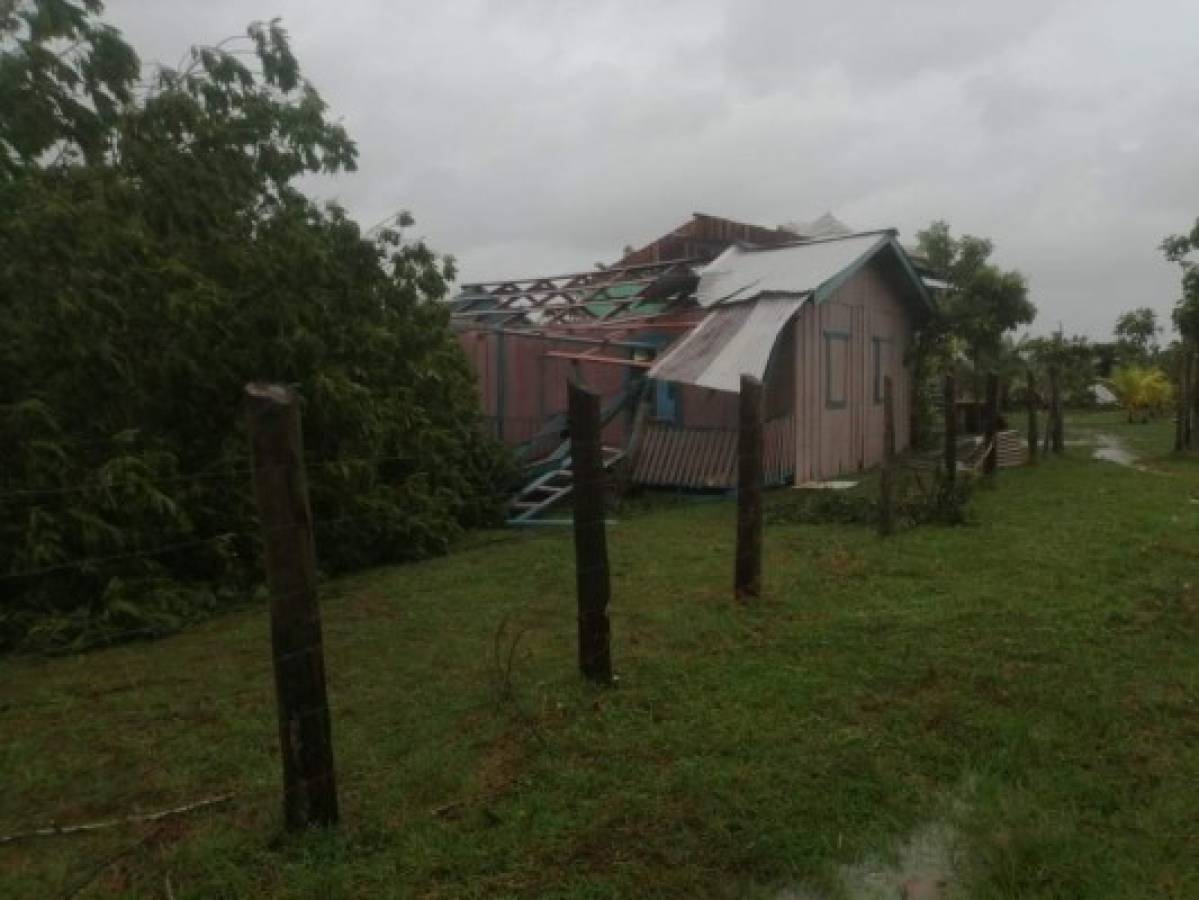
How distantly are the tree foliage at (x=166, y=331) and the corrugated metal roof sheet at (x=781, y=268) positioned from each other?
5.62 meters

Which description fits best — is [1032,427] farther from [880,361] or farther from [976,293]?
[976,293]

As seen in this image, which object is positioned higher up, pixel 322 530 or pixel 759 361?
pixel 759 361

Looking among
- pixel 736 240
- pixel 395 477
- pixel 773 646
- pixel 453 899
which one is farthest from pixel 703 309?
pixel 453 899

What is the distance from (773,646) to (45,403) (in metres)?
5.68

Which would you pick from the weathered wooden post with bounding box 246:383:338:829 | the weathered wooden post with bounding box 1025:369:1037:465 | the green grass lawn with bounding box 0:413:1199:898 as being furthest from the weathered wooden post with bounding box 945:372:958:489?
the weathered wooden post with bounding box 246:383:338:829

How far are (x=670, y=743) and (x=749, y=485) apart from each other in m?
2.46

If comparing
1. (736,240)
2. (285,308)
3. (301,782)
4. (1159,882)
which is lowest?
(1159,882)

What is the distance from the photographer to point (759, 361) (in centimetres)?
1135

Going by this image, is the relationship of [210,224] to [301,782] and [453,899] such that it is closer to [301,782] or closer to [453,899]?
[301,782]

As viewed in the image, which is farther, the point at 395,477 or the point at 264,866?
the point at 395,477

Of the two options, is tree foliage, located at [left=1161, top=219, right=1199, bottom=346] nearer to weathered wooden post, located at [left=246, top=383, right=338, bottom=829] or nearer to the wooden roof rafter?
the wooden roof rafter

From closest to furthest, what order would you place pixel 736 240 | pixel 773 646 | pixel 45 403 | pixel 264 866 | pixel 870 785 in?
pixel 264 866 < pixel 870 785 < pixel 773 646 < pixel 45 403 < pixel 736 240

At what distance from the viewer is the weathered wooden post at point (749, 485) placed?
19.6ft

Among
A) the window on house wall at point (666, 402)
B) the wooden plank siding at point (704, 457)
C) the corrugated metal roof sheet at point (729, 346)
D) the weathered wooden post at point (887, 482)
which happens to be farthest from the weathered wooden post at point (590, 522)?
the window on house wall at point (666, 402)
